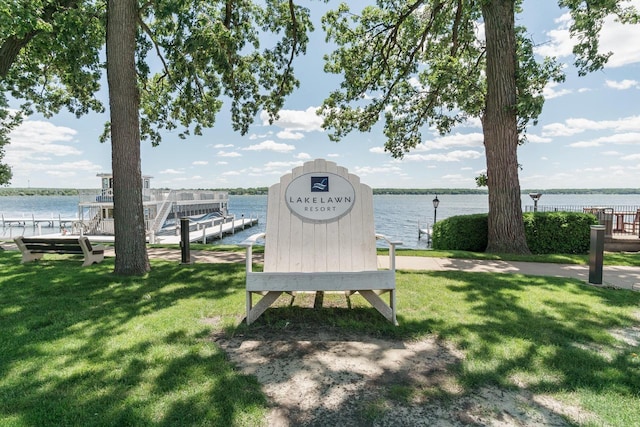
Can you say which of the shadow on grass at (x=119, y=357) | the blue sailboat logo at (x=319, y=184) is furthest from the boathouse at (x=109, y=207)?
the blue sailboat logo at (x=319, y=184)

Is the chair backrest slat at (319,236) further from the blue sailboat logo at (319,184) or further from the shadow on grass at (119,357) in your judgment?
the shadow on grass at (119,357)

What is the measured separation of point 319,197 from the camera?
3953 mm

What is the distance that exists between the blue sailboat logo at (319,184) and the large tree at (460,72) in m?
5.77

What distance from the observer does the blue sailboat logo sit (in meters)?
3.95

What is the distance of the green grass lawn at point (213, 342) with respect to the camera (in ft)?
6.70

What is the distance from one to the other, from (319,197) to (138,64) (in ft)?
21.9

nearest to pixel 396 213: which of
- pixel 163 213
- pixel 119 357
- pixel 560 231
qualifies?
pixel 163 213

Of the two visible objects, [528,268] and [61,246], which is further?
[61,246]

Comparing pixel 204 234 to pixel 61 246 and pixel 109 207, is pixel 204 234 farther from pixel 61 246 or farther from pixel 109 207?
pixel 109 207

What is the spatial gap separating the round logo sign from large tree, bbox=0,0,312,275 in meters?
3.21

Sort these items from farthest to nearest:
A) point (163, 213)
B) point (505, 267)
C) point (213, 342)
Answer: point (163, 213)
point (505, 267)
point (213, 342)

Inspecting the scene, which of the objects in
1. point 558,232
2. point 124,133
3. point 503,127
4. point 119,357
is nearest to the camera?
point 119,357

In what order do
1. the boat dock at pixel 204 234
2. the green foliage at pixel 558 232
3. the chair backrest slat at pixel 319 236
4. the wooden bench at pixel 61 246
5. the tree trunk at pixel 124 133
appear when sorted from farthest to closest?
the boat dock at pixel 204 234
the green foliage at pixel 558 232
the wooden bench at pixel 61 246
the tree trunk at pixel 124 133
the chair backrest slat at pixel 319 236

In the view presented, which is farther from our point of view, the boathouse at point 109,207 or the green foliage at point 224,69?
the boathouse at point 109,207
